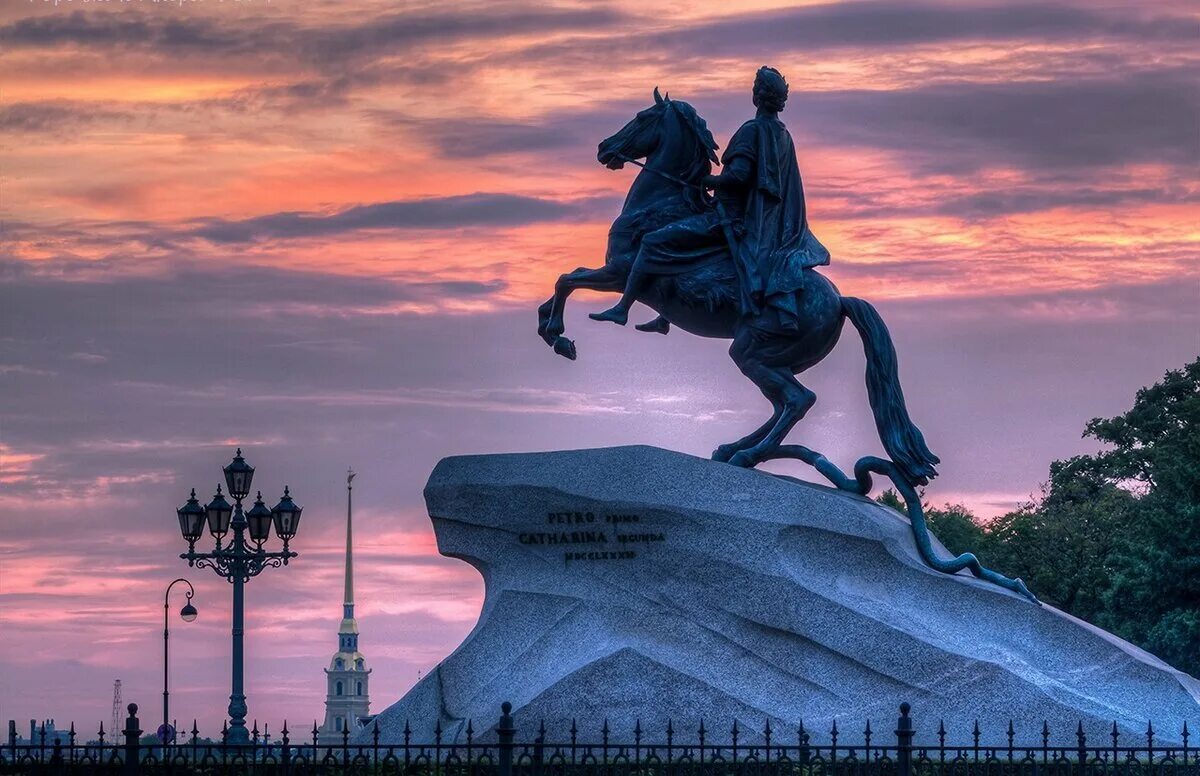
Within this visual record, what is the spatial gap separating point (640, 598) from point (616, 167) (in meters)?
4.78

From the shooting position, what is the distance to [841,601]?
2342 cm

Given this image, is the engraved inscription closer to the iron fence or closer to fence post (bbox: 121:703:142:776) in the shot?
the iron fence

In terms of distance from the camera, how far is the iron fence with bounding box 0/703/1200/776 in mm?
20859

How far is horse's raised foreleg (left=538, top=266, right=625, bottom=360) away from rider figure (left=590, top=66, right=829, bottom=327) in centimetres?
31

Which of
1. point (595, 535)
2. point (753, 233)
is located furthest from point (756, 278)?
point (595, 535)

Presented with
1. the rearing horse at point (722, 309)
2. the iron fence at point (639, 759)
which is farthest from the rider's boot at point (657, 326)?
the iron fence at point (639, 759)

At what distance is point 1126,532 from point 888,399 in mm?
21228

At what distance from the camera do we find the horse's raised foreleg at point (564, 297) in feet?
84.1

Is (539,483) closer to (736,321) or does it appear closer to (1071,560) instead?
(736,321)

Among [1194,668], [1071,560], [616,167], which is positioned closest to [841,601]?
[616,167]

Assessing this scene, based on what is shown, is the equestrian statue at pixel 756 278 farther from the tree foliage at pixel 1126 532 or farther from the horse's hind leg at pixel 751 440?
the tree foliage at pixel 1126 532

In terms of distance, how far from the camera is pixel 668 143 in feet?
84.3

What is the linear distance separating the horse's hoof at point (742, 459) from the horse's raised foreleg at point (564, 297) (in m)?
1.98

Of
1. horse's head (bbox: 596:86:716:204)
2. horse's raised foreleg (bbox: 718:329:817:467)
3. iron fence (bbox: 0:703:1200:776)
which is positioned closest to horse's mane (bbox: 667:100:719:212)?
horse's head (bbox: 596:86:716:204)
